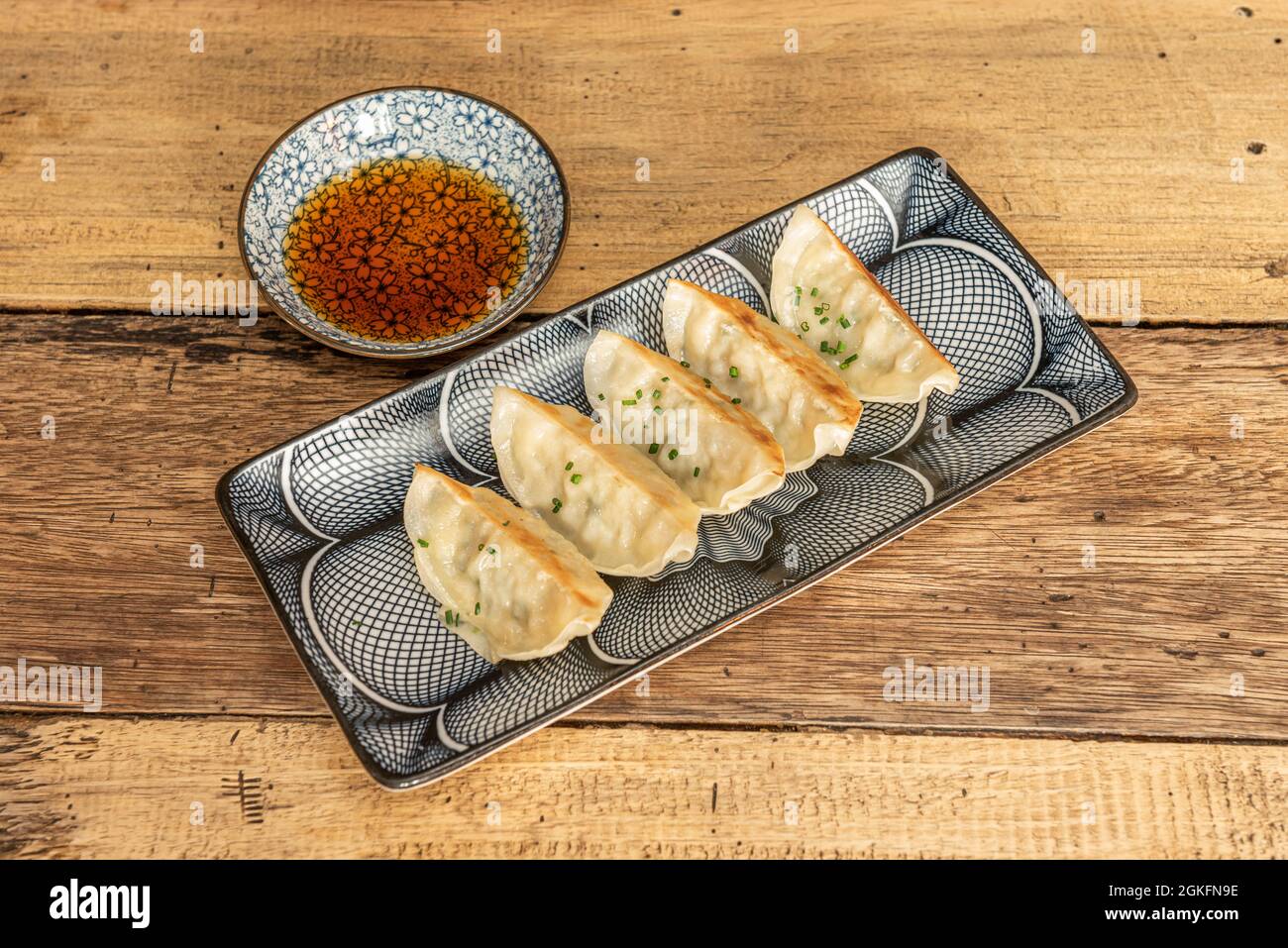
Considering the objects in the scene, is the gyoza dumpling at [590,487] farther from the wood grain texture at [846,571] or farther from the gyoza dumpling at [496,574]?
the wood grain texture at [846,571]

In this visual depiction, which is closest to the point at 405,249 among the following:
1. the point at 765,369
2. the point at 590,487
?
the point at 590,487

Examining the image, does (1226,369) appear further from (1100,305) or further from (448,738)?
(448,738)

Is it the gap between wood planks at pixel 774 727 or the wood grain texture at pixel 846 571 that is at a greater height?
the wood grain texture at pixel 846 571

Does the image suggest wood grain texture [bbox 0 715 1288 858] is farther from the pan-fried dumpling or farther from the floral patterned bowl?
the floral patterned bowl

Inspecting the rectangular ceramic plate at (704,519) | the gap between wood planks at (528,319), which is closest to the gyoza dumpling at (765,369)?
the rectangular ceramic plate at (704,519)

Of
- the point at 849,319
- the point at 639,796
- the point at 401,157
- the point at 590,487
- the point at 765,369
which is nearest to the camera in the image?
the point at 639,796

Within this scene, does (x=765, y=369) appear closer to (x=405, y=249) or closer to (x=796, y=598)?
(x=796, y=598)
